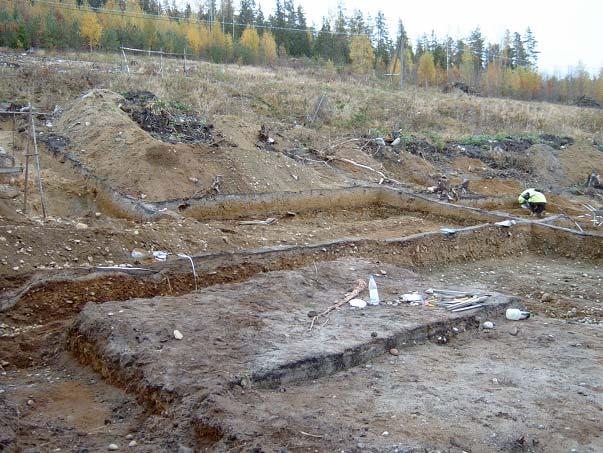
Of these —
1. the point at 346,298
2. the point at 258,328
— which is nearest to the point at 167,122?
the point at 346,298

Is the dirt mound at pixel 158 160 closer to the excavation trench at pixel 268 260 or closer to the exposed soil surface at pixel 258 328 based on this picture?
the exposed soil surface at pixel 258 328

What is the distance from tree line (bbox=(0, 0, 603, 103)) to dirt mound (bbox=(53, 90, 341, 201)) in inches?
659

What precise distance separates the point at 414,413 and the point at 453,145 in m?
16.3

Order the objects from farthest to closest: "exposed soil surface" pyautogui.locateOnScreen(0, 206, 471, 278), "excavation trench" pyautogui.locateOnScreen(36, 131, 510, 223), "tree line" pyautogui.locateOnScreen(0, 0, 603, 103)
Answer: "tree line" pyautogui.locateOnScreen(0, 0, 603, 103), "excavation trench" pyautogui.locateOnScreen(36, 131, 510, 223), "exposed soil surface" pyautogui.locateOnScreen(0, 206, 471, 278)

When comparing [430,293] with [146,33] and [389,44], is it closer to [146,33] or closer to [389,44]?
[146,33]

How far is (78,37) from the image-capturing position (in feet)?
97.6

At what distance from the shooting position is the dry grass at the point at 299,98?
18.1m

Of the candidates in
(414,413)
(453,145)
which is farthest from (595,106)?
(414,413)

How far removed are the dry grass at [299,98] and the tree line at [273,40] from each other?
4123 millimetres

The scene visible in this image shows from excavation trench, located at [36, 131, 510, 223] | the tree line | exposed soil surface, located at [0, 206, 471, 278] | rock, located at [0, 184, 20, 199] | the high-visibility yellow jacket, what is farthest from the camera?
the tree line

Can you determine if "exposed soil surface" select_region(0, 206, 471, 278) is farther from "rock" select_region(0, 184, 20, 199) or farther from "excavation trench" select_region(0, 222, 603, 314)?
"rock" select_region(0, 184, 20, 199)

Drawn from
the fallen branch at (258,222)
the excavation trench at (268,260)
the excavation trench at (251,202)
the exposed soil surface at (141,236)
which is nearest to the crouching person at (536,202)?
the excavation trench at (251,202)

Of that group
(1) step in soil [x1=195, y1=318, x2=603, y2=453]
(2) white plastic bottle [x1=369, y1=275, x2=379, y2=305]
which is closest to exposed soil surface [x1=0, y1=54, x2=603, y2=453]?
(1) step in soil [x1=195, y1=318, x2=603, y2=453]

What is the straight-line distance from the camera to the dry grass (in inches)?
712
